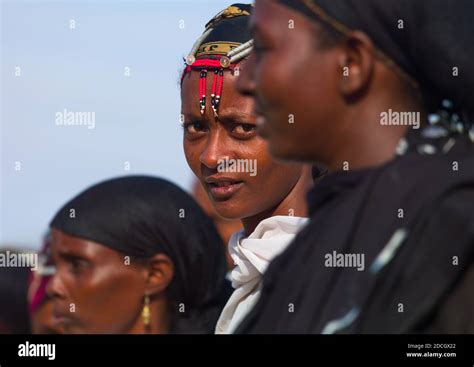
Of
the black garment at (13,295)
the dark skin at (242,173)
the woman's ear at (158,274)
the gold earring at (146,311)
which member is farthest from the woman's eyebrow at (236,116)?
the black garment at (13,295)

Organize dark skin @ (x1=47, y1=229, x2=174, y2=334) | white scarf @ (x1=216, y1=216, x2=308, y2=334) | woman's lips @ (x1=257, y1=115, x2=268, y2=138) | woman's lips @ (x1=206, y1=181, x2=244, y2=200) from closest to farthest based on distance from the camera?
woman's lips @ (x1=257, y1=115, x2=268, y2=138) → white scarf @ (x1=216, y1=216, x2=308, y2=334) → dark skin @ (x1=47, y1=229, x2=174, y2=334) → woman's lips @ (x1=206, y1=181, x2=244, y2=200)

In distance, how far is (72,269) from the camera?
14.7 feet

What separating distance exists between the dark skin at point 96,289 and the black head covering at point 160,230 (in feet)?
0.17

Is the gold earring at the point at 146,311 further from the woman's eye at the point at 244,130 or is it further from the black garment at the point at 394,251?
the black garment at the point at 394,251

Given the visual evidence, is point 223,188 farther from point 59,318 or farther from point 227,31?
point 59,318

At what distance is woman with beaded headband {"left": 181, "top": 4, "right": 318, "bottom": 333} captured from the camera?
14.9 ft

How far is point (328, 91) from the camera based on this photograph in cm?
252

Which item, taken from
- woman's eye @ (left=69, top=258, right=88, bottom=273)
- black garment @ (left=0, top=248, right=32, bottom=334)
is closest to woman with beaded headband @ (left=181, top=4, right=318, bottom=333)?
woman's eye @ (left=69, top=258, right=88, bottom=273)

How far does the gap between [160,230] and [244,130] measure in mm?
540

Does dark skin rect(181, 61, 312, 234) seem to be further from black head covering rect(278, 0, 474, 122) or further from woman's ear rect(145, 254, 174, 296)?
black head covering rect(278, 0, 474, 122)

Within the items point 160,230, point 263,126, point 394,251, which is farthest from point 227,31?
point 394,251

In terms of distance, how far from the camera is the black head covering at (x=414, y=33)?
2508 mm
